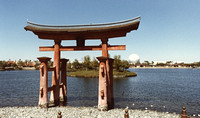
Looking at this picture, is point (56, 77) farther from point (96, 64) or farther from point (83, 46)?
point (96, 64)

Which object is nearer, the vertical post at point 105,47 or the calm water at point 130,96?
the vertical post at point 105,47

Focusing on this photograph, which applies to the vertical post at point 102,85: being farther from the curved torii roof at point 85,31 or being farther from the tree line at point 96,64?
the tree line at point 96,64

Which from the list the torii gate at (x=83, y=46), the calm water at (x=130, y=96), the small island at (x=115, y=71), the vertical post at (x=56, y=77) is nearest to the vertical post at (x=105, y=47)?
the torii gate at (x=83, y=46)

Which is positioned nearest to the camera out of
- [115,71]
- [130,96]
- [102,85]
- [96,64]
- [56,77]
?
[102,85]

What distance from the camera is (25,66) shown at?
6619 inches

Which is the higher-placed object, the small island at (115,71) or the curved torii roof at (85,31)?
the curved torii roof at (85,31)

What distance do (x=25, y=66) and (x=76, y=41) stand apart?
175 m

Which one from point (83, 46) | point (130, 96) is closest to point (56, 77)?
point (83, 46)

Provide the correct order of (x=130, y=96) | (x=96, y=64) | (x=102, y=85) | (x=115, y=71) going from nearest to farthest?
(x=102, y=85), (x=130, y=96), (x=115, y=71), (x=96, y=64)

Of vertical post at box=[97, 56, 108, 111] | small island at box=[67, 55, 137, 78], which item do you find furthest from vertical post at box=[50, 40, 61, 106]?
small island at box=[67, 55, 137, 78]

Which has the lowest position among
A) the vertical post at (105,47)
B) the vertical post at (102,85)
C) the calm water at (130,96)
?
the calm water at (130,96)

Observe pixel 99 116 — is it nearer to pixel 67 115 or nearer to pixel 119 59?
pixel 67 115

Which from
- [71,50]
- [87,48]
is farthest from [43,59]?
[87,48]

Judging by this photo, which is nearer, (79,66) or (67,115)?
(67,115)
